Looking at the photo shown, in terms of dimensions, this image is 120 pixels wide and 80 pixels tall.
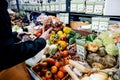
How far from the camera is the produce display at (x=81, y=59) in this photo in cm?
173

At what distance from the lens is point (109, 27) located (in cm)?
228

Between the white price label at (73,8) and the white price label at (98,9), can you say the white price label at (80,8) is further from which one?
the white price label at (98,9)

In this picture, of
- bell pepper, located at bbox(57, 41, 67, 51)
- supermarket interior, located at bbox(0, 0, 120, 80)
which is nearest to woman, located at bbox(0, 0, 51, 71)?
supermarket interior, located at bbox(0, 0, 120, 80)

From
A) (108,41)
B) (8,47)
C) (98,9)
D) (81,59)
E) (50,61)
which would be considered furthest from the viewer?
(98,9)

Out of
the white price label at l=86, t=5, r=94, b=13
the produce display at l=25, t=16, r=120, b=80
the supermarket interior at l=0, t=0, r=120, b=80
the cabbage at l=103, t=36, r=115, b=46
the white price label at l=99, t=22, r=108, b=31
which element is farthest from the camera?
the white price label at l=86, t=5, r=94, b=13

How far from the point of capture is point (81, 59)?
2088mm

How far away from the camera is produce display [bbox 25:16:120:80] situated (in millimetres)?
1731

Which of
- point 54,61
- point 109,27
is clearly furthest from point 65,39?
point 109,27

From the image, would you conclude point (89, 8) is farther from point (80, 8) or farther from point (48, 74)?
point (48, 74)

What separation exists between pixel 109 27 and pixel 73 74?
901 mm

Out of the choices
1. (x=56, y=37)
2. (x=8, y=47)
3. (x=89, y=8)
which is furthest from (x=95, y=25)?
(x=8, y=47)

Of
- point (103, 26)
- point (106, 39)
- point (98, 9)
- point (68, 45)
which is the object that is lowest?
point (68, 45)

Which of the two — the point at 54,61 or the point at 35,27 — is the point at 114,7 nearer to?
the point at 54,61

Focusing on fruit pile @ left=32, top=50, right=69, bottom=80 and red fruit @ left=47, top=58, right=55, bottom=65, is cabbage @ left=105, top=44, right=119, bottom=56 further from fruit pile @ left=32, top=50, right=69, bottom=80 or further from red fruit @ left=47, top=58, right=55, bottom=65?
red fruit @ left=47, top=58, right=55, bottom=65
